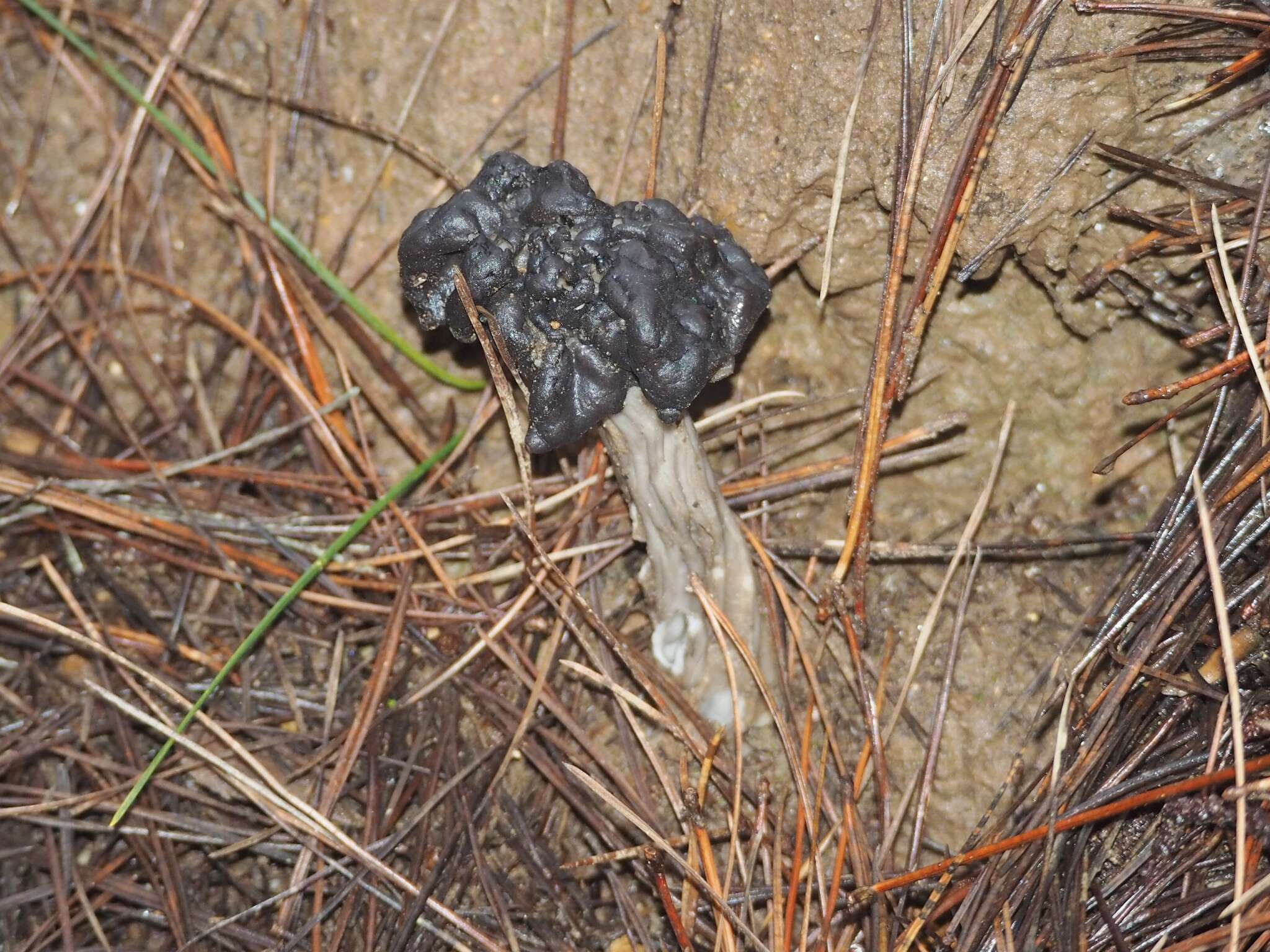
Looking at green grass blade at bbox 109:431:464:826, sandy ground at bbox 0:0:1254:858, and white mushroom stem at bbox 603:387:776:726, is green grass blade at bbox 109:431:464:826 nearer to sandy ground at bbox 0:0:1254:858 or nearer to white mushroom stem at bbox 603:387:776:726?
sandy ground at bbox 0:0:1254:858

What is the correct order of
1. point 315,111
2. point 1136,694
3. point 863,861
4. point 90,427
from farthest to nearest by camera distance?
point 90,427 < point 315,111 < point 863,861 < point 1136,694

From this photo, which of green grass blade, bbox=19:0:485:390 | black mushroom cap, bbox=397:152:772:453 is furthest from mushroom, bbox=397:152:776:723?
green grass blade, bbox=19:0:485:390

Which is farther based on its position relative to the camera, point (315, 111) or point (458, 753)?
point (315, 111)

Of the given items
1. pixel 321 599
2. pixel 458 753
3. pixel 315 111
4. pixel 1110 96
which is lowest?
pixel 458 753

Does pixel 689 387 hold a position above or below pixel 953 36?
below

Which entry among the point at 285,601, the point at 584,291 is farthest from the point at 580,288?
the point at 285,601

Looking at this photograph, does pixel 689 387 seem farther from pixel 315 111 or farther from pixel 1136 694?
pixel 315 111

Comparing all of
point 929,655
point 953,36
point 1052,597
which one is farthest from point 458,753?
point 953,36
